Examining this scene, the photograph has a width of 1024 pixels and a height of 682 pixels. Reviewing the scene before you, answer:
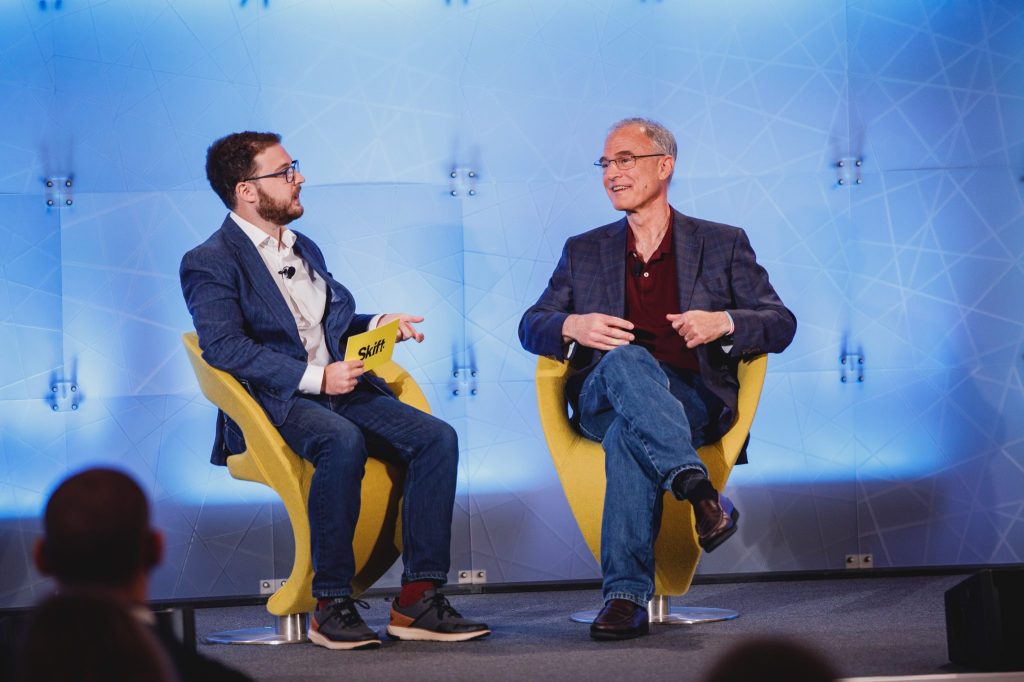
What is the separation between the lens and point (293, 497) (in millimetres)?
3605

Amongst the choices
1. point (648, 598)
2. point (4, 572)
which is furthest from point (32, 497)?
point (648, 598)

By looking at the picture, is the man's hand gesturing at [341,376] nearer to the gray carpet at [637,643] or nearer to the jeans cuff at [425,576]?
the jeans cuff at [425,576]

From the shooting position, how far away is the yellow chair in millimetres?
3590

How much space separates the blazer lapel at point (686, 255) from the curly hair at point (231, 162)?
1357mm

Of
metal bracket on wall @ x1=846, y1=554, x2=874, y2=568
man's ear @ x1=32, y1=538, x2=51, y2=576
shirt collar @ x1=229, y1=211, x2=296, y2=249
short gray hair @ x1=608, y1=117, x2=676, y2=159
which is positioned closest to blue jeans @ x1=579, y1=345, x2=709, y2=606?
short gray hair @ x1=608, y1=117, x2=676, y2=159

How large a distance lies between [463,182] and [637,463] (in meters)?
1.78

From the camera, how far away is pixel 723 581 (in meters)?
4.84

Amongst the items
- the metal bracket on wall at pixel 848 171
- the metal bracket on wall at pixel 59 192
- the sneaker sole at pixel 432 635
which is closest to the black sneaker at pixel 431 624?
the sneaker sole at pixel 432 635

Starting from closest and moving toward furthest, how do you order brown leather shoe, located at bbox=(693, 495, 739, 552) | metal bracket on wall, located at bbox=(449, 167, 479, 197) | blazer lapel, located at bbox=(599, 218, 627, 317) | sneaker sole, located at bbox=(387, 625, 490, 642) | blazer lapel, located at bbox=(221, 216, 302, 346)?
brown leather shoe, located at bbox=(693, 495, 739, 552)
sneaker sole, located at bbox=(387, 625, 490, 642)
blazer lapel, located at bbox=(221, 216, 302, 346)
blazer lapel, located at bbox=(599, 218, 627, 317)
metal bracket on wall, located at bbox=(449, 167, 479, 197)

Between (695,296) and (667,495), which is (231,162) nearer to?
(695,296)

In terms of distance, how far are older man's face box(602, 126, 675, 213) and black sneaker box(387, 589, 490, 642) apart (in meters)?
1.42

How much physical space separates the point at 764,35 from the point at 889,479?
1821 mm

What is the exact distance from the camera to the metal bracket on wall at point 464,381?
16.0ft

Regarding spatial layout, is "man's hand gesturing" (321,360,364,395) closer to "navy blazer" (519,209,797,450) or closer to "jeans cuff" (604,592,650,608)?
"navy blazer" (519,209,797,450)
